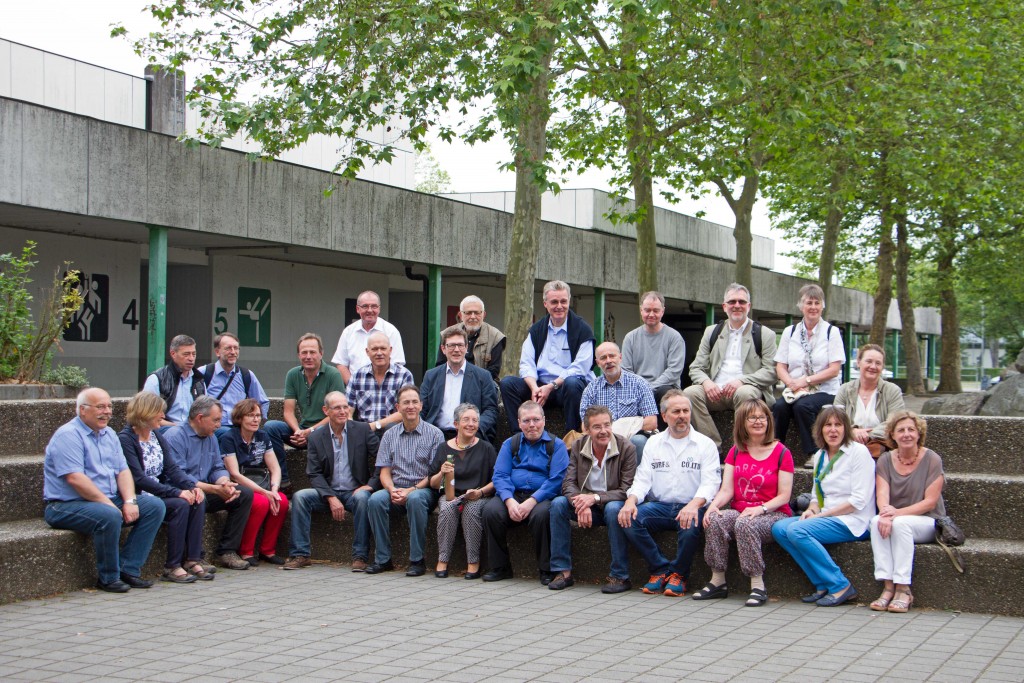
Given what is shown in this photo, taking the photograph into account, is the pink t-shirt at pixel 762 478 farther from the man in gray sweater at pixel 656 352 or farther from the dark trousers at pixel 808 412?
the man in gray sweater at pixel 656 352

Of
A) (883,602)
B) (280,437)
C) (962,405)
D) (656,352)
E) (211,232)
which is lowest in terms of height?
(883,602)

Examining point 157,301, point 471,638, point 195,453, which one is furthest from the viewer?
point 157,301

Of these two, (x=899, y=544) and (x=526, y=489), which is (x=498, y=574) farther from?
(x=899, y=544)

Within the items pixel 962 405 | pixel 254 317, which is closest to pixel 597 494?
pixel 962 405

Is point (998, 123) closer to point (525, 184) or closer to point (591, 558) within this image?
point (525, 184)

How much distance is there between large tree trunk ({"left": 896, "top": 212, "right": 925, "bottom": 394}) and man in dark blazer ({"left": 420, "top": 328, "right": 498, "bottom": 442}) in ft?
88.9

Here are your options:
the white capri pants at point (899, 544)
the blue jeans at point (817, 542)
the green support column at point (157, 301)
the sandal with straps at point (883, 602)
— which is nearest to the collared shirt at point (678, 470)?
the blue jeans at point (817, 542)

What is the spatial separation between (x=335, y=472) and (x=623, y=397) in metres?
2.53

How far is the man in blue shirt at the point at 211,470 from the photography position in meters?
9.28

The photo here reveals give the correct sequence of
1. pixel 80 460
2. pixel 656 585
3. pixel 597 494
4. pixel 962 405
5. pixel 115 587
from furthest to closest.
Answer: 1. pixel 962 405
2. pixel 597 494
3. pixel 656 585
4. pixel 115 587
5. pixel 80 460

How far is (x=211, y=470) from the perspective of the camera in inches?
374

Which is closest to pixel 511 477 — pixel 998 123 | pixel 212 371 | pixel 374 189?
pixel 212 371

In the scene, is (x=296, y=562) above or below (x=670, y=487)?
below

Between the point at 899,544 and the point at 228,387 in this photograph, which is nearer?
the point at 899,544
